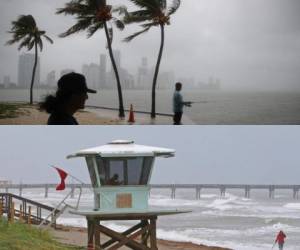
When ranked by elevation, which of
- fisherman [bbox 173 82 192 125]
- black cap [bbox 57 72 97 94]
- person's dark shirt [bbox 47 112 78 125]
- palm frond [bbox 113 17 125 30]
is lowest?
person's dark shirt [bbox 47 112 78 125]

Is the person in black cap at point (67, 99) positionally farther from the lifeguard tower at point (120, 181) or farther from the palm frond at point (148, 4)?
the lifeguard tower at point (120, 181)

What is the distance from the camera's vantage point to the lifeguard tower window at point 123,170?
7.02 meters

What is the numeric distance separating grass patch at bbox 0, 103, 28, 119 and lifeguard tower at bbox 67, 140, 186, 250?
2503mm

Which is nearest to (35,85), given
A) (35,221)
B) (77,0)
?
(77,0)

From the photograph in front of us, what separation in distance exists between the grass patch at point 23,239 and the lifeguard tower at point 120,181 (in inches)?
13.6

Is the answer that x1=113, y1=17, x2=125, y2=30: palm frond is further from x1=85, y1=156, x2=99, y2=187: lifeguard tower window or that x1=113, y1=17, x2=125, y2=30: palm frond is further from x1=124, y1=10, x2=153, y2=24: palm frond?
x1=85, y1=156, x2=99, y2=187: lifeguard tower window

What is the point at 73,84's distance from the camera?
4414 mm

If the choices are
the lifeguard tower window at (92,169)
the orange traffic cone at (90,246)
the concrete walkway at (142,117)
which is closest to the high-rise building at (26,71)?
the concrete walkway at (142,117)

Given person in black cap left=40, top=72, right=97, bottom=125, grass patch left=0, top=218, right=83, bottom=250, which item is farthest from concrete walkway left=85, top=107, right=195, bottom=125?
grass patch left=0, top=218, right=83, bottom=250

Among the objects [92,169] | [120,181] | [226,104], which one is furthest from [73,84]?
[92,169]

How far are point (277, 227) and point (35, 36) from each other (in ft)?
37.1

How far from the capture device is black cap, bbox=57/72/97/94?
4.39 metres

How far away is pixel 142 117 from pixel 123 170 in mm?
2536

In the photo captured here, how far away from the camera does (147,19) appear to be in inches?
189
